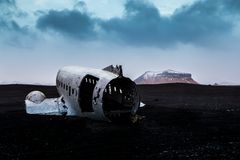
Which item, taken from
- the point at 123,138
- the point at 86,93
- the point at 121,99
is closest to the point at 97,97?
the point at 123,138

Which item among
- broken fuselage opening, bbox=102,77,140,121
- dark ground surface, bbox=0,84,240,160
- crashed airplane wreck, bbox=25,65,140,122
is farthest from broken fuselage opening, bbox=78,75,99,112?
dark ground surface, bbox=0,84,240,160

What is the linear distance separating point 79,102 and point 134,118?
13.1 ft

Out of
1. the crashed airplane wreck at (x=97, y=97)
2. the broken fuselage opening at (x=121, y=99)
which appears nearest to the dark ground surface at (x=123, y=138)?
the crashed airplane wreck at (x=97, y=97)

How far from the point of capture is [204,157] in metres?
19.2

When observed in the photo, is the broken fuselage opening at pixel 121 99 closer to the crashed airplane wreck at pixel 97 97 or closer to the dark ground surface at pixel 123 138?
the crashed airplane wreck at pixel 97 97

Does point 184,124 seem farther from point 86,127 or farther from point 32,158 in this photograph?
point 32,158

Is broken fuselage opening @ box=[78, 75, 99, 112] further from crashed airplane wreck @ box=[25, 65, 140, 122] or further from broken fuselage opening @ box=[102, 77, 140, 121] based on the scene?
broken fuselage opening @ box=[102, 77, 140, 121]

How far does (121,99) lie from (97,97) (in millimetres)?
4068

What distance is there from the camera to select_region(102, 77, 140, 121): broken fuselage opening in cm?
2690

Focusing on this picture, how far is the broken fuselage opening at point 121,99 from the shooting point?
2690 centimetres

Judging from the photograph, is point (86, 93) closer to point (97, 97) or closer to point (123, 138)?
point (97, 97)

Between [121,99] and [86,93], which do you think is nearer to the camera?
[121,99]

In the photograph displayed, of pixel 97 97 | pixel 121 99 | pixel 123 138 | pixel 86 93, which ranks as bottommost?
pixel 123 138

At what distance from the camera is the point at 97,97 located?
2542cm
